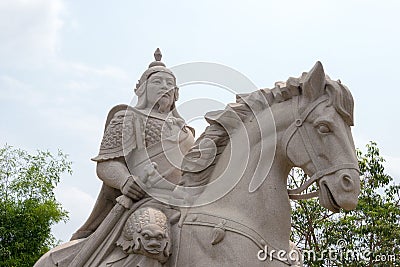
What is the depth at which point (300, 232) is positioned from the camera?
12664 millimetres

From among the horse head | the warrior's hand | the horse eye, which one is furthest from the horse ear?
the warrior's hand

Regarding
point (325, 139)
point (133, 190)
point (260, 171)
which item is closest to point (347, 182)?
point (325, 139)

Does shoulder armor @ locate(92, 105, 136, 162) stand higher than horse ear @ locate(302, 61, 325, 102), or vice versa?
horse ear @ locate(302, 61, 325, 102)

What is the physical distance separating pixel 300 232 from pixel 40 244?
7.58 m

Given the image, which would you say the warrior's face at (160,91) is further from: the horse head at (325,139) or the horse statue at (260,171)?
the horse head at (325,139)

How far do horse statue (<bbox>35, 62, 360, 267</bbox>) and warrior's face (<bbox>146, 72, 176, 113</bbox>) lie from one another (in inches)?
26.6

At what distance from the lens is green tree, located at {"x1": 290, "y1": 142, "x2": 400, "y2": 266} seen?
38.1 feet

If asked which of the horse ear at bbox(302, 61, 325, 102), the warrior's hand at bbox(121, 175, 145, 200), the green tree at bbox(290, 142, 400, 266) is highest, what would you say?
the green tree at bbox(290, 142, 400, 266)

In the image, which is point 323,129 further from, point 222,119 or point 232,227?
point 232,227

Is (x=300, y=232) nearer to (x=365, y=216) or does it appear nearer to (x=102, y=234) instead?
(x=365, y=216)

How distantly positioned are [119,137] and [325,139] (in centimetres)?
161

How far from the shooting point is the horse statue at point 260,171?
4121mm

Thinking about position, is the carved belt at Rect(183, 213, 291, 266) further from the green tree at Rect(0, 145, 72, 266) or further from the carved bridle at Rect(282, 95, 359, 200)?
the green tree at Rect(0, 145, 72, 266)

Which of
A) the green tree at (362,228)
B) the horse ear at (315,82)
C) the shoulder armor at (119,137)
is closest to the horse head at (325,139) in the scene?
the horse ear at (315,82)
